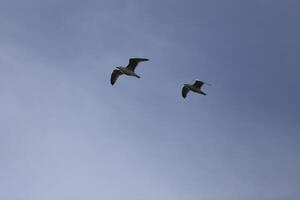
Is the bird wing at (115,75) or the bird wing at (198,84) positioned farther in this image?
the bird wing at (115,75)

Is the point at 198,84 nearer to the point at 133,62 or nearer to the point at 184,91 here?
the point at 184,91

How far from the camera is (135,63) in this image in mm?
136625

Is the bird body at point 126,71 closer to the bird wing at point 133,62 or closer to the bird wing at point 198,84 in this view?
the bird wing at point 133,62

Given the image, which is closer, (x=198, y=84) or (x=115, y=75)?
(x=198, y=84)

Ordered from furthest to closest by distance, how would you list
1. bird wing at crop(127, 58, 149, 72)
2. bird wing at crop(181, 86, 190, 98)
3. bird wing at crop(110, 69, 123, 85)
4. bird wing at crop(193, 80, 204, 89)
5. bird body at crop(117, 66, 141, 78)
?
bird wing at crop(181, 86, 190, 98) → bird wing at crop(110, 69, 123, 85) → bird wing at crop(193, 80, 204, 89) → bird body at crop(117, 66, 141, 78) → bird wing at crop(127, 58, 149, 72)

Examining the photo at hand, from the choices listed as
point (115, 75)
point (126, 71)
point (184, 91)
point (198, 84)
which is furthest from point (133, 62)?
point (184, 91)

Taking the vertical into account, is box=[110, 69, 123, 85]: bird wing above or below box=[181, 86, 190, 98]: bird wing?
below

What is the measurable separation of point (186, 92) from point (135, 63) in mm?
14516

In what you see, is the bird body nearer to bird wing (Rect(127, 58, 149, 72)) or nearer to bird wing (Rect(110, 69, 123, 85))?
bird wing (Rect(127, 58, 149, 72))

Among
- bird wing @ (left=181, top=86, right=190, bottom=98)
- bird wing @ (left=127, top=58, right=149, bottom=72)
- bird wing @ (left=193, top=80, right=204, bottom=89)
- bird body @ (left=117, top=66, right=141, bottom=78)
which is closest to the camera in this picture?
bird wing @ (left=127, top=58, right=149, bottom=72)

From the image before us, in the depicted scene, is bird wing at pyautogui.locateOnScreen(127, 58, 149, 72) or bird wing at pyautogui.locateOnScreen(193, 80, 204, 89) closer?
bird wing at pyautogui.locateOnScreen(127, 58, 149, 72)

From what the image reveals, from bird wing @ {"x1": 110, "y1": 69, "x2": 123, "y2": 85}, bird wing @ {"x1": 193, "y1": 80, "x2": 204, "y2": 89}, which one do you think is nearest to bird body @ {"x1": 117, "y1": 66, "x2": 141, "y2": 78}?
bird wing @ {"x1": 110, "y1": 69, "x2": 123, "y2": 85}

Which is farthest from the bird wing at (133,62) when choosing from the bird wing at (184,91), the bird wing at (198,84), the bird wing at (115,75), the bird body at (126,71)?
the bird wing at (184,91)

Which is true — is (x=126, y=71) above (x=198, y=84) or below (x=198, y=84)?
below
